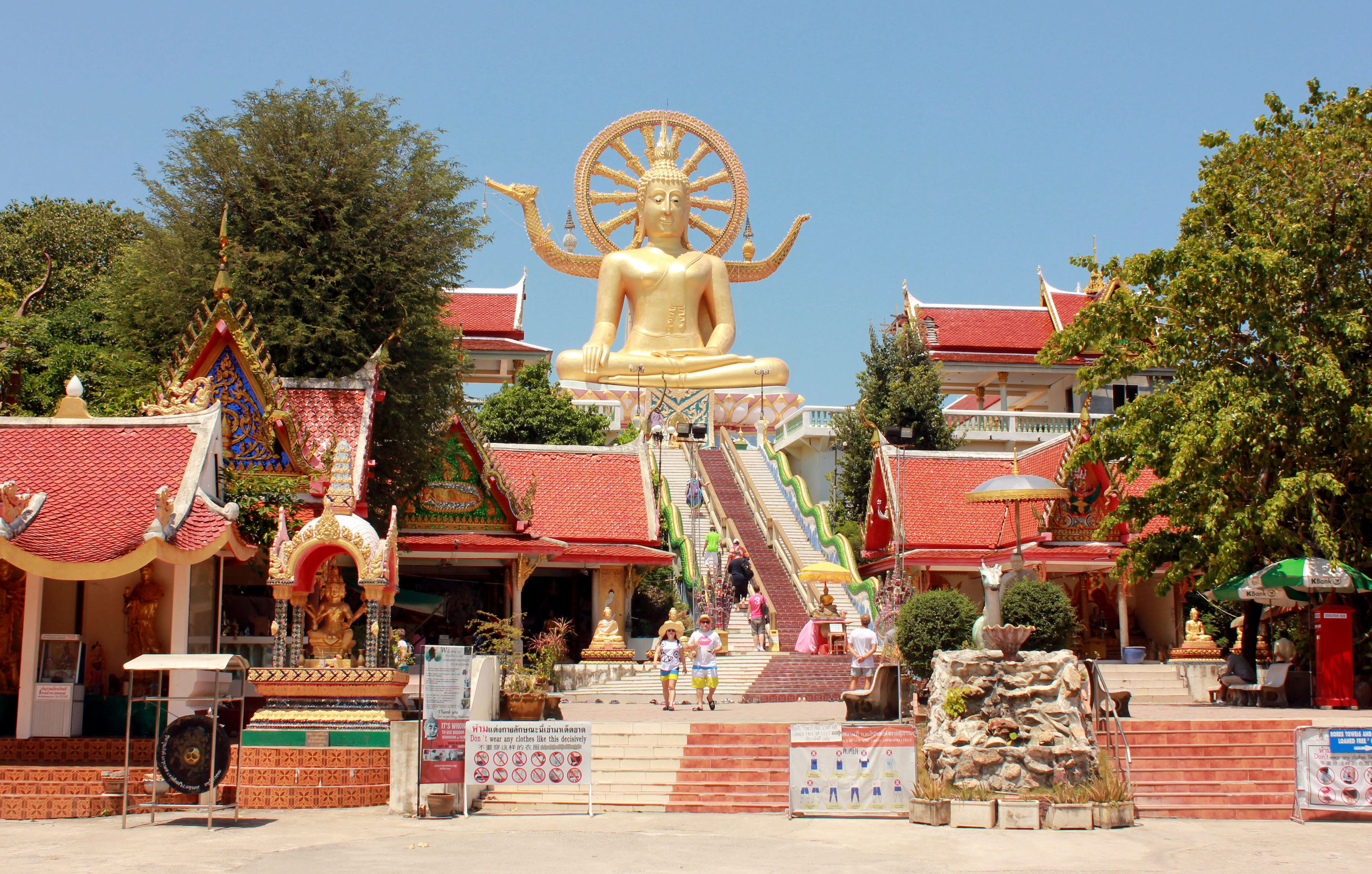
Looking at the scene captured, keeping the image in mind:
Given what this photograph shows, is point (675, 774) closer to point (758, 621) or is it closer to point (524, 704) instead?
point (524, 704)

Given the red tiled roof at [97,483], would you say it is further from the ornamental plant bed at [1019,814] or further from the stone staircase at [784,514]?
the stone staircase at [784,514]

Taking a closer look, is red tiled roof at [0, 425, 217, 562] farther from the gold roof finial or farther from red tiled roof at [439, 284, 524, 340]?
red tiled roof at [439, 284, 524, 340]

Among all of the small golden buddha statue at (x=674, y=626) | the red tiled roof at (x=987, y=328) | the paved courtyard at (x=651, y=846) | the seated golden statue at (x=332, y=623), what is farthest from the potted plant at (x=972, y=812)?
the red tiled roof at (x=987, y=328)

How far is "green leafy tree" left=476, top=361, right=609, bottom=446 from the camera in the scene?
3516 cm

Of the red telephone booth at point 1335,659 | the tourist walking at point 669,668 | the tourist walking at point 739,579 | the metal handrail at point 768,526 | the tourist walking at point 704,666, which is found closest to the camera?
the red telephone booth at point 1335,659

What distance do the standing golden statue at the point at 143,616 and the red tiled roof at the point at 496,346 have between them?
34.8 meters

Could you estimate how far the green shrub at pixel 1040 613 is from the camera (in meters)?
16.6

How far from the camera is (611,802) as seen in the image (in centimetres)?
1302

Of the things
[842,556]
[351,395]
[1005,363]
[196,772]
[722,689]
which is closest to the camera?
[196,772]

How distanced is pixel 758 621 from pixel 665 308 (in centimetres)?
1705

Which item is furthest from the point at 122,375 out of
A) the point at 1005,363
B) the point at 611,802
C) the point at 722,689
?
the point at 1005,363

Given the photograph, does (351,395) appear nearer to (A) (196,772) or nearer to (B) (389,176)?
(B) (389,176)

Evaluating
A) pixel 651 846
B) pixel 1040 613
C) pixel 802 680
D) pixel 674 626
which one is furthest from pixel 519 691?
pixel 802 680

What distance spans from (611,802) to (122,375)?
37.7 ft
